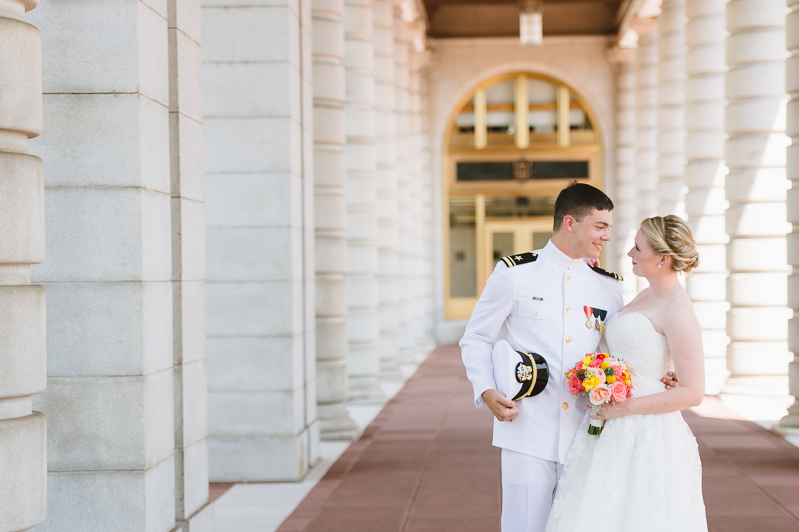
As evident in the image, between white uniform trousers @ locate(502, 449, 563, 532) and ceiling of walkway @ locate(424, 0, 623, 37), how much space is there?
2219 cm

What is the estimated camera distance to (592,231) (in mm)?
4176

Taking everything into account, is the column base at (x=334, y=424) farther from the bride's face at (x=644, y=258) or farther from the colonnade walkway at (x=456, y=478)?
A: the bride's face at (x=644, y=258)

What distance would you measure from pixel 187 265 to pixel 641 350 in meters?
2.80

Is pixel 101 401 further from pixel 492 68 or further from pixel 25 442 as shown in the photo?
pixel 492 68

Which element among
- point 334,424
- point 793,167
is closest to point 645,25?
point 793,167

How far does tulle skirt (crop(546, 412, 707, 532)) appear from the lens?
395 cm

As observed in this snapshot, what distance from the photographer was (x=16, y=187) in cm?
341

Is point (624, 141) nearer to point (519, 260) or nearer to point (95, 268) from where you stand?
point (519, 260)

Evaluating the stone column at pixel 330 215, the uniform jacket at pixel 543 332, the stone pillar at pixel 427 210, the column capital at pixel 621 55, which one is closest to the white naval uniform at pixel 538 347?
the uniform jacket at pixel 543 332

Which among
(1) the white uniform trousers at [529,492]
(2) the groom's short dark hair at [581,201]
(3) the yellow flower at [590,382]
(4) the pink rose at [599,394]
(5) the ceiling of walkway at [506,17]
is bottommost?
(1) the white uniform trousers at [529,492]

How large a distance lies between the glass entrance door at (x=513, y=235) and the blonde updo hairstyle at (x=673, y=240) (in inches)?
870

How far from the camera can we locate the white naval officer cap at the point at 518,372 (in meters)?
4.07

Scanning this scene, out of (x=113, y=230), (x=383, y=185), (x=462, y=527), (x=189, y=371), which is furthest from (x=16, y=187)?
(x=383, y=185)

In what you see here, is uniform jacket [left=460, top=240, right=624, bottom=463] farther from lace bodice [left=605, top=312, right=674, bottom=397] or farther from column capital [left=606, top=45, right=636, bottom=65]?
column capital [left=606, top=45, right=636, bottom=65]
